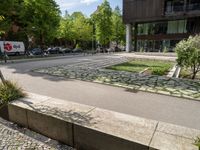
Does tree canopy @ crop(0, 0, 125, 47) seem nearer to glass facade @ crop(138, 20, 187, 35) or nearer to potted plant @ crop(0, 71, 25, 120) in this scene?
glass facade @ crop(138, 20, 187, 35)

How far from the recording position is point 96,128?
3.55 meters

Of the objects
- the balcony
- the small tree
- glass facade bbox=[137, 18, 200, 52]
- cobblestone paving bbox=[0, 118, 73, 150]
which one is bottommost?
cobblestone paving bbox=[0, 118, 73, 150]

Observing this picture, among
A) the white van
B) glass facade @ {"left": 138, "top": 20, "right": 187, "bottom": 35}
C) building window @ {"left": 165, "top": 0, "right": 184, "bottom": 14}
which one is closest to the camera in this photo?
the white van

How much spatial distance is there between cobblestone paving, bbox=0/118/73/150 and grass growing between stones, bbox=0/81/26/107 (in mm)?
794

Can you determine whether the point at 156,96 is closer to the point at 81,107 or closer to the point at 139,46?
the point at 81,107

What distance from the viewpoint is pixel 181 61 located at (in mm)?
10758

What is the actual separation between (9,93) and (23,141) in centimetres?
175

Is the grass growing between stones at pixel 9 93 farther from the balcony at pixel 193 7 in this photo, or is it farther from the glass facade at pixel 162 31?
the balcony at pixel 193 7

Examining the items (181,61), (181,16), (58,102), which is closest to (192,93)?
(181,61)

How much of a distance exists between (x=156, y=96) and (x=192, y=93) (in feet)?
5.58

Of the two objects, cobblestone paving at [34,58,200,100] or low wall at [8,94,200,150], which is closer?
low wall at [8,94,200,150]

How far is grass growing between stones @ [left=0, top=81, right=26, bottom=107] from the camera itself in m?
5.07

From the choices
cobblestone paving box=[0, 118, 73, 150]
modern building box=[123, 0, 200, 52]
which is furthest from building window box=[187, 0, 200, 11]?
cobblestone paving box=[0, 118, 73, 150]

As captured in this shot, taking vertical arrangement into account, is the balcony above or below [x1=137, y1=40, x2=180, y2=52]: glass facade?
above
